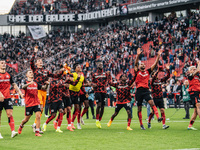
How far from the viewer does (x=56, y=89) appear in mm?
14078

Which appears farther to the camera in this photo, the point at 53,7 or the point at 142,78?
the point at 53,7

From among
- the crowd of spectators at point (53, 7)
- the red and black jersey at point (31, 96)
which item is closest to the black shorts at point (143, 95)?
the red and black jersey at point (31, 96)

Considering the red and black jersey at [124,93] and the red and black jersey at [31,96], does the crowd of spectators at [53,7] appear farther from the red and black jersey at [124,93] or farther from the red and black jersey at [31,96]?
the red and black jersey at [31,96]

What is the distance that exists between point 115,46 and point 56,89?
31541 millimetres

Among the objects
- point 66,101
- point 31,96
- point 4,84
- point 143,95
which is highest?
point 4,84

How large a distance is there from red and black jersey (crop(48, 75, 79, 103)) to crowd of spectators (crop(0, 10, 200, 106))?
14.9 metres

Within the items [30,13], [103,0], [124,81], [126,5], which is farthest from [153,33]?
[30,13]

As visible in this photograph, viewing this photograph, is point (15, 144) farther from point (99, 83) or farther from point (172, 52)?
point (172, 52)

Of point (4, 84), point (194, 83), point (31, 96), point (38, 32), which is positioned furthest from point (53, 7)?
point (4, 84)

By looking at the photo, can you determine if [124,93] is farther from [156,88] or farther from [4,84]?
[4,84]

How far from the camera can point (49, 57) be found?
172ft

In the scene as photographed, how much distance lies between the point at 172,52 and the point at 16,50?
93.0 ft

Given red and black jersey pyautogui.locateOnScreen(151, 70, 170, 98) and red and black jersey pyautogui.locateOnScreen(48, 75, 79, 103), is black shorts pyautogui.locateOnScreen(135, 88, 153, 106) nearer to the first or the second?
red and black jersey pyautogui.locateOnScreen(151, 70, 170, 98)

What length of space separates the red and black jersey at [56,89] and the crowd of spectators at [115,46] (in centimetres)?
1490
